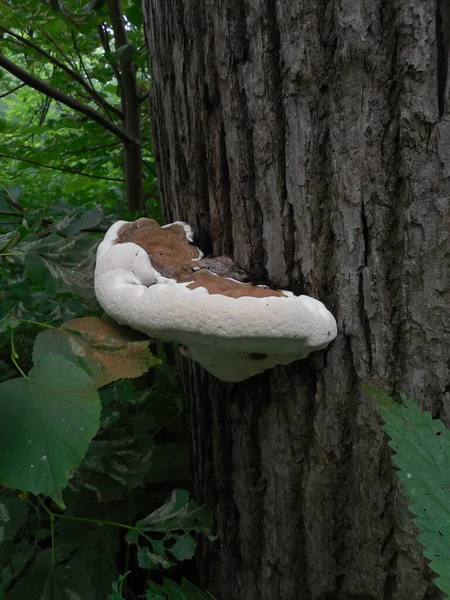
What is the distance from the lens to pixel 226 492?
1.85 m

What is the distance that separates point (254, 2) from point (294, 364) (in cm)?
111

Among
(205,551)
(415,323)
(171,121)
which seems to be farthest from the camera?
(205,551)

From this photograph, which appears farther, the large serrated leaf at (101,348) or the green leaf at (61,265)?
the green leaf at (61,265)

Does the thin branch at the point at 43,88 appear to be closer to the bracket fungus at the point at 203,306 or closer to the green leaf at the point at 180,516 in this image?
the bracket fungus at the point at 203,306

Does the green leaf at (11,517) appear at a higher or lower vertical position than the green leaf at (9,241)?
lower

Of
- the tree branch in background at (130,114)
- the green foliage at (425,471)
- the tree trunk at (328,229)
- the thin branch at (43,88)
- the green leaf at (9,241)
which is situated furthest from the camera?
the tree branch in background at (130,114)

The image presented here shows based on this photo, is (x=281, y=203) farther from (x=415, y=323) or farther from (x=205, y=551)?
(x=205, y=551)

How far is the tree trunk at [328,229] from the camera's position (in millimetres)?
1215

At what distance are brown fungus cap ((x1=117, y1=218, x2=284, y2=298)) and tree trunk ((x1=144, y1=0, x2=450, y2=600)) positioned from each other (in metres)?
0.10

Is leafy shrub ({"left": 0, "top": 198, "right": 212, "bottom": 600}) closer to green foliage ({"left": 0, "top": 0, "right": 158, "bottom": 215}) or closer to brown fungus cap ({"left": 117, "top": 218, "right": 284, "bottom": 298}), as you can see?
brown fungus cap ({"left": 117, "top": 218, "right": 284, "bottom": 298})

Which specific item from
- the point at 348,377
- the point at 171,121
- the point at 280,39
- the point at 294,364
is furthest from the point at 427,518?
the point at 171,121

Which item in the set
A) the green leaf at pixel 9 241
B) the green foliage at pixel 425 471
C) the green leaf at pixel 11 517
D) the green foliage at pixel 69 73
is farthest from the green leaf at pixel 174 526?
the green foliage at pixel 69 73

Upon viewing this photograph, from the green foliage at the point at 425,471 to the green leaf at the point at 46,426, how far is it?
Answer: 681 mm

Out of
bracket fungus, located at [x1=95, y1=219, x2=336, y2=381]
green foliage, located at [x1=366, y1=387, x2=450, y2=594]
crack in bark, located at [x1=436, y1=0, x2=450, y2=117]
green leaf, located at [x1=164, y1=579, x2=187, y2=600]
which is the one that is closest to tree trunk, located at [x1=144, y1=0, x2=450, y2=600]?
crack in bark, located at [x1=436, y1=0, x2=450, y2=117]
